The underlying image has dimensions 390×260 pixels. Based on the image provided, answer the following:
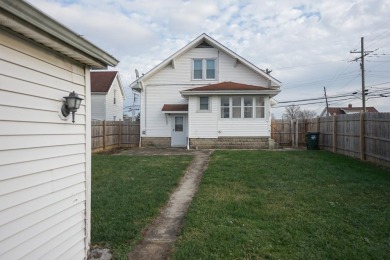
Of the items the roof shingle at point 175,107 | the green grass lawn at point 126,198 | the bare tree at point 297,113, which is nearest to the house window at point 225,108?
the roof shingle at point 175,107

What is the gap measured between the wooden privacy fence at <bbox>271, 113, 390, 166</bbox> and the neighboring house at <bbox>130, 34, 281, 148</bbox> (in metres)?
3.39

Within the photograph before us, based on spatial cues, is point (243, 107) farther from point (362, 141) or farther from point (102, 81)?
point (102, 81)

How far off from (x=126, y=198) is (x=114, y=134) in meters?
14.8

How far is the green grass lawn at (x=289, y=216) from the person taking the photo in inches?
177

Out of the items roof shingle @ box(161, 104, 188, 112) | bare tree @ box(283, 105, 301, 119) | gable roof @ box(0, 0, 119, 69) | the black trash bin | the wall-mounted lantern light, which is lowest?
the black trash bin

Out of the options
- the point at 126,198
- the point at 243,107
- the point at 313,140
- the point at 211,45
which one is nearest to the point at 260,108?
the point at 243,107

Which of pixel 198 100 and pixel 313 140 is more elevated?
pixel 198 100

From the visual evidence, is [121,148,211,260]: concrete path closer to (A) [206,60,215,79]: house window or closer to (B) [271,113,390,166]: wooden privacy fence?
(B) [271,113,390,166]: wooden privacy fence

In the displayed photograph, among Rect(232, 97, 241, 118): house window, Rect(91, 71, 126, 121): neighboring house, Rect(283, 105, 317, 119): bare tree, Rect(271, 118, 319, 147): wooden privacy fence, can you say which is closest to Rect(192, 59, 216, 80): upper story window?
Rect(232, 97, 241, 118): house window

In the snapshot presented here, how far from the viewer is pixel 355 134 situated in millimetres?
13906

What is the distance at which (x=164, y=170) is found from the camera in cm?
1124

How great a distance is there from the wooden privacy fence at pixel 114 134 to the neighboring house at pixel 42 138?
14.5 m

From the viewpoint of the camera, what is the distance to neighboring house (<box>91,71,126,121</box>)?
1183 inches

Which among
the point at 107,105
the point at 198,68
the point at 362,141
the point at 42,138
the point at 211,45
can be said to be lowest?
the point at 362,141
